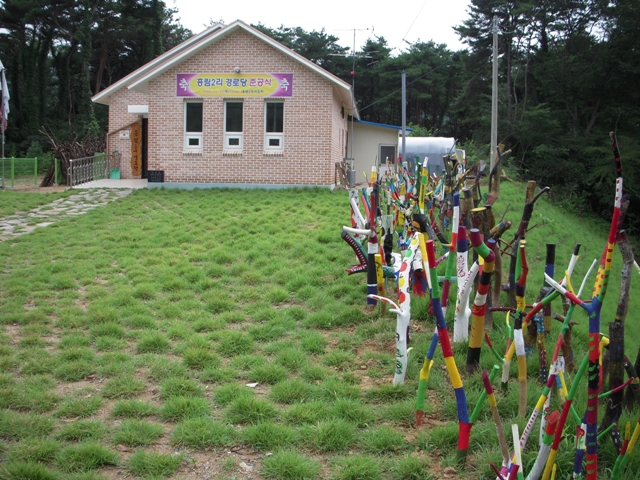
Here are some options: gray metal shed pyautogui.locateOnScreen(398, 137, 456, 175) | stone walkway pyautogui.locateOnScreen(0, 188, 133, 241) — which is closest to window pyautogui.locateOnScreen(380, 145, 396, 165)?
gray metal shed pyautogui.locateOnScreen(398, 137, 456, 175)

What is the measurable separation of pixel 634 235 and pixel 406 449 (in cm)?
2927

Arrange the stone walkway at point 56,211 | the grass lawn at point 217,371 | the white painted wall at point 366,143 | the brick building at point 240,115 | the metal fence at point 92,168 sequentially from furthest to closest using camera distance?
the white painted wall at point 366,143
the metal fence at point 92,168
the brick building at point 240,115
the stone walkway at point 56,211
the grass lawn at point 217,371

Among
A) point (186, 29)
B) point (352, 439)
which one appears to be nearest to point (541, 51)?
point (186, 29)

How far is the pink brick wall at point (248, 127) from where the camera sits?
17.6m

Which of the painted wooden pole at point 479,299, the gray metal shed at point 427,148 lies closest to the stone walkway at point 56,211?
the painted wooden pole at point 479,299

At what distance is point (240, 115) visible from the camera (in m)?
17.9

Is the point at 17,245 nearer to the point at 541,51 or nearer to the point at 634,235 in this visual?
the point at 634,235

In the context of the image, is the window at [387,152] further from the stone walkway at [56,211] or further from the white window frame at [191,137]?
the stone walkway at [56,211]

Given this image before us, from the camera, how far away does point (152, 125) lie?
17.9m

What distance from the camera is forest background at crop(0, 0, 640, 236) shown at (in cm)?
3041

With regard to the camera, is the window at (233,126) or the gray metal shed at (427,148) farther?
the gray metal shed at (427,148)

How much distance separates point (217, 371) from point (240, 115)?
554 inches

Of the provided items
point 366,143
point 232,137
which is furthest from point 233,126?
point 366,143

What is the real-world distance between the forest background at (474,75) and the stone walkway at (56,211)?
61.7 ft
